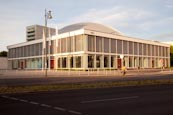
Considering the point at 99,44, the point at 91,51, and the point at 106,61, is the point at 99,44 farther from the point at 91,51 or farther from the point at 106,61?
the point at 106,61

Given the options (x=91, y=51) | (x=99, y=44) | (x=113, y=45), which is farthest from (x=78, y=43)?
(x=113, y=45)

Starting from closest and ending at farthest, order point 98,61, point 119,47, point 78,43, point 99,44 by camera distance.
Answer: point 78,43 < point 98,61 < point 99,44 < point 119,47

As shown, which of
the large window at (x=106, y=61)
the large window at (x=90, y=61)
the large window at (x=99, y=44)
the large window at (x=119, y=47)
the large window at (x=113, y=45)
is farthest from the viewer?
the large window at (x=119, y=47)

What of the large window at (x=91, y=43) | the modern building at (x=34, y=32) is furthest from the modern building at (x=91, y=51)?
the modern building at (x=34, y=32)

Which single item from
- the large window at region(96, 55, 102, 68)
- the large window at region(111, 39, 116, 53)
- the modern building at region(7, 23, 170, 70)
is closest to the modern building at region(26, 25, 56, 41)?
the modern building at region(7, 23, 170, 70)

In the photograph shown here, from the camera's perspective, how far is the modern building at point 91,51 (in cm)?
6456

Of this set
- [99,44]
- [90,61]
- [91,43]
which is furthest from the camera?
[99,44]

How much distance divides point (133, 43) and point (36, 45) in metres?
31.4

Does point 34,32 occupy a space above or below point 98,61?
above

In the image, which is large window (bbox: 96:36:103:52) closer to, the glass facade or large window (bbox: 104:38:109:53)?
the glass facade

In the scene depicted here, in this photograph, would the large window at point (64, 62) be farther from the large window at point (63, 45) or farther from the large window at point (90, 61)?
the large window at point (90, 61)

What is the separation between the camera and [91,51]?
64.8 m

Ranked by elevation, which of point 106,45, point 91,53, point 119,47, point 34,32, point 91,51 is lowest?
point 91,53

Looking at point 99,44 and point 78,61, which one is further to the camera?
point 99,44
